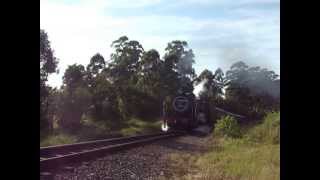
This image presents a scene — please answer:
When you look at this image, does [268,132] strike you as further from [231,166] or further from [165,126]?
[165,126]

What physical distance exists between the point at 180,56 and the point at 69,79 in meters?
7.25

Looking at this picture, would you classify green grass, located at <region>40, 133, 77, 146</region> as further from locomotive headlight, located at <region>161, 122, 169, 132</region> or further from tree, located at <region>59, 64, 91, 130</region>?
locomotive headlight, located at <region>161, 122, 169, 132</region>

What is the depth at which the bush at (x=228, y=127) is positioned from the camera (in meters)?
17.6

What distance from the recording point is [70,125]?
19.1 metres

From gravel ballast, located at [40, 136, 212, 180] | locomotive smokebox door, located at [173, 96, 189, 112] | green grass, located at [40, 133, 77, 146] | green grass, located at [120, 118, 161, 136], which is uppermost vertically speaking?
locomotive smokebox door, located at [173, 96, 189, 112]

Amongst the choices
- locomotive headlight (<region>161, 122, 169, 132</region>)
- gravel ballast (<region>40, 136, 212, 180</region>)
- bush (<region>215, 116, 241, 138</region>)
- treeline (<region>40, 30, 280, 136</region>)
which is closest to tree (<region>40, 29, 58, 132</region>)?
treeline (<region>40, 30, 280, 136</region>)

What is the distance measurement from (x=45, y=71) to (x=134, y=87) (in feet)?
27.6

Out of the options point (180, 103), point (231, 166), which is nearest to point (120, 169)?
point (231, 166)

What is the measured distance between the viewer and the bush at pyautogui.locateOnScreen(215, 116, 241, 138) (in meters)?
17.6

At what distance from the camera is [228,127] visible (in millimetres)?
18125

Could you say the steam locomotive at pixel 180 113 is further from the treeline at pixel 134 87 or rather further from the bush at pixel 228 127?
the bush at pixel 228 127

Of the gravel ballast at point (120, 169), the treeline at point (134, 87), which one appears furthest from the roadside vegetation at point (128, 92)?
the gravel ballast at point (120, 169)
